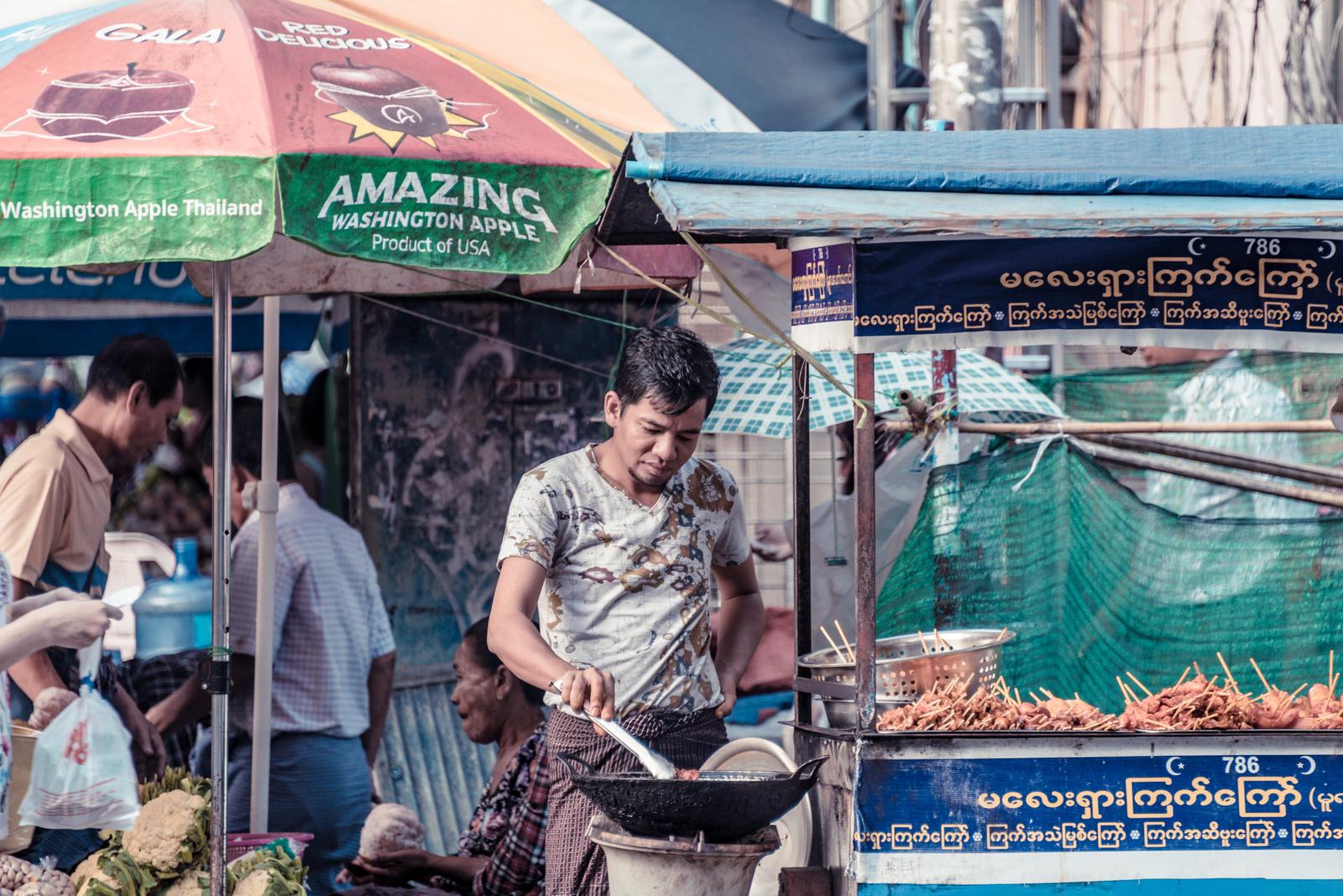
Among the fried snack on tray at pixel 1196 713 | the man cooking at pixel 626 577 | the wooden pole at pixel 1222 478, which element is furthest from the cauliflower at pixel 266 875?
the wooden pole at pixel 1222 478

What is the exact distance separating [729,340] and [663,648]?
472 centimetres

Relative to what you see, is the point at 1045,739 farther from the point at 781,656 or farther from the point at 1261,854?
the point at 781,656

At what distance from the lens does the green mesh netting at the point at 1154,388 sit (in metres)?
6.44

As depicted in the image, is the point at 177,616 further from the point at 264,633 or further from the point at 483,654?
the point at 483,654

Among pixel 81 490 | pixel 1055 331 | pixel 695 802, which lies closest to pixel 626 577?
pixel 695 802

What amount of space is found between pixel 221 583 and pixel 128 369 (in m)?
1.11

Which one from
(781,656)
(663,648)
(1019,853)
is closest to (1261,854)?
(1019,853)

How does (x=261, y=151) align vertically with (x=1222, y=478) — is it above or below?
above

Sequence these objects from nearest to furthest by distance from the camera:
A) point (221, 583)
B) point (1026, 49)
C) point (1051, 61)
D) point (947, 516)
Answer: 1. point (221, 583)
2. point (947, 516)
3. point (1026, 49)
4. point (1051, 61)

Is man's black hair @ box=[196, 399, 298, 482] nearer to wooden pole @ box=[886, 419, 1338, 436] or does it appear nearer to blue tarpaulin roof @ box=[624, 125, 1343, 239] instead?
wooden pole @ box=[886, 419, 1338, 436]

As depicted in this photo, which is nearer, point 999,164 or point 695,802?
point 695,802

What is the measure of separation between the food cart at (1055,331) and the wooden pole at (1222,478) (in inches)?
85.6

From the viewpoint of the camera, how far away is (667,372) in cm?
373

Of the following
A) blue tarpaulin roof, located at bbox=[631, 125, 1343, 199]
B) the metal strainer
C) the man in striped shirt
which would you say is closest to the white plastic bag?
the man in striped shirt
